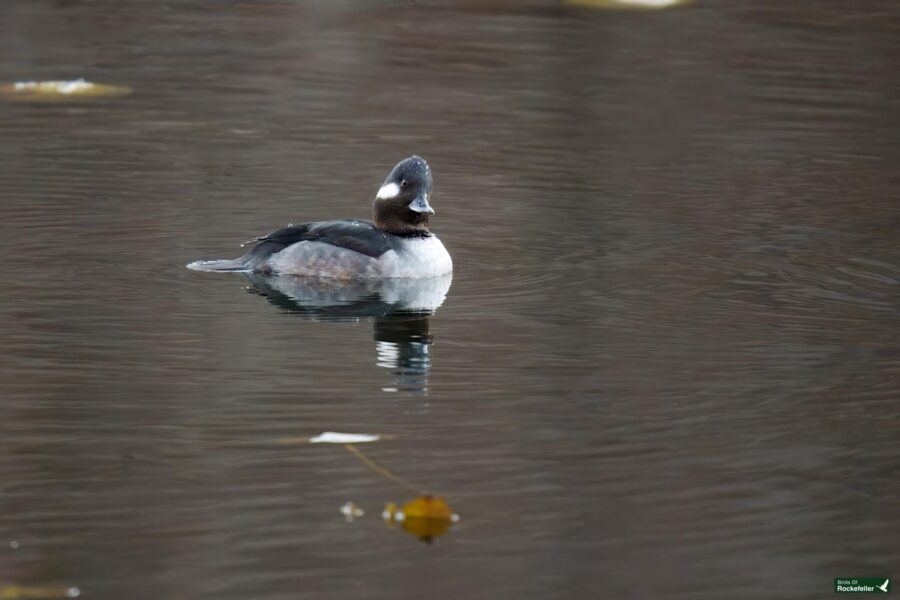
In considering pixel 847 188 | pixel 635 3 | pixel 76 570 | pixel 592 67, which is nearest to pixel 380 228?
pixel 847 188

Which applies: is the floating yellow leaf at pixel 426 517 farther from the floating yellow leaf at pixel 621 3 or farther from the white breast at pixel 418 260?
the floating yellow leaf at pixel 621 3

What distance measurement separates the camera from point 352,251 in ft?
35.6

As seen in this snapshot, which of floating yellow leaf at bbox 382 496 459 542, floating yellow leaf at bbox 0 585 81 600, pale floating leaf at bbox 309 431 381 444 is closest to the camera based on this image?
floating yellow leaf at bbox 0 585 81 600

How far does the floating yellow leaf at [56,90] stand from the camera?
52.7ft

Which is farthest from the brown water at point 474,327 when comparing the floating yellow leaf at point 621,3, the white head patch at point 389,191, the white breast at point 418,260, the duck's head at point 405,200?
the floating yellow leaf at point 621,3

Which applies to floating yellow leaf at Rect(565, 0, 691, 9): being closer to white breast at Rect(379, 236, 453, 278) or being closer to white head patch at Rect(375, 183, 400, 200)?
white head patch at Rect(375, 183, 400, 200)

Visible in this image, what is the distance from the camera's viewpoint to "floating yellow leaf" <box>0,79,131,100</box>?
16.1 metres

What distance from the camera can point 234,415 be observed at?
25.2 ft

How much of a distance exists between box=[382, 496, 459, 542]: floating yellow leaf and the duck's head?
4.67 metres

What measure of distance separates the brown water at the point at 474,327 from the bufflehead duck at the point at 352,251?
278mm

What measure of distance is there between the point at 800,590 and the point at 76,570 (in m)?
2.45

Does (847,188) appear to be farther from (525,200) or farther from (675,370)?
(675,370)

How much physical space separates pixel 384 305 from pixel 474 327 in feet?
3.20

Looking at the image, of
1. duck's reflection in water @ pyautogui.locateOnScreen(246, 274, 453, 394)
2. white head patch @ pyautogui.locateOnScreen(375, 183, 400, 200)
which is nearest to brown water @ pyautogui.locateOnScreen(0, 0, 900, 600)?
duck's reflection in water @ pyautogui.locateOnScreen(246, 274, 453, 394)
